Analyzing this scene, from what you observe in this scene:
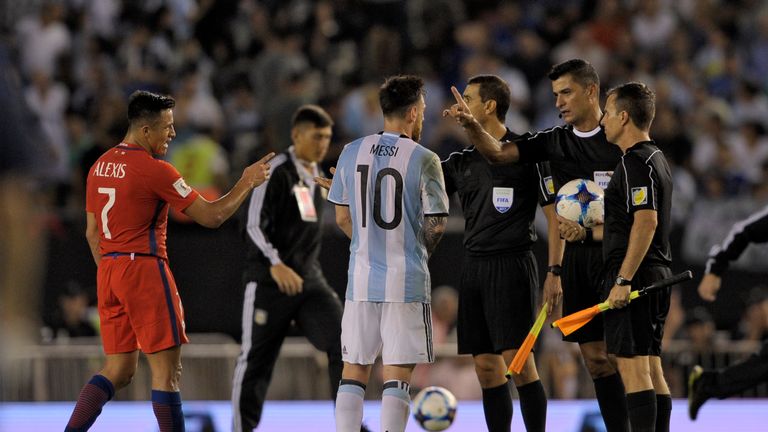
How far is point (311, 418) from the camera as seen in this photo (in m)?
10.2

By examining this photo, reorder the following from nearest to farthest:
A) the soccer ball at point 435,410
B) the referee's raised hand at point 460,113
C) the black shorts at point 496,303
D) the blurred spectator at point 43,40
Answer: the referee's raised hand at point 460,113 → the black shorts at point 496,303 → the soccer ball at point 435,410 → the blurred spectator at point 43,40

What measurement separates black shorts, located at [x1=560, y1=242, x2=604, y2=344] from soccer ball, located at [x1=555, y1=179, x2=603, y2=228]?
0.59ft

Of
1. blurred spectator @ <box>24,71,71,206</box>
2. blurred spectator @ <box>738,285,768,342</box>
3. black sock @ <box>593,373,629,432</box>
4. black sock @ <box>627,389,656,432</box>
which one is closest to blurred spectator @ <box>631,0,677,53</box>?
blurred spectator @ <box>738,285,768,342</box>

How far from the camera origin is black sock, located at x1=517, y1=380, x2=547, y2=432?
737 cm

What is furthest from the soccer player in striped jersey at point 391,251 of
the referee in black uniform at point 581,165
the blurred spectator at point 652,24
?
the blurred spectator at point 652,24

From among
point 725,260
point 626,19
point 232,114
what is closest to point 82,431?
point 725,260

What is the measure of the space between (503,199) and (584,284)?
72 cm

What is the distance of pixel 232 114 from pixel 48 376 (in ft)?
14.3

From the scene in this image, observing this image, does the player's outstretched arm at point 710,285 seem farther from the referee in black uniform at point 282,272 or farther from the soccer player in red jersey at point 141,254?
the soccer player in red jersey at point 141,254

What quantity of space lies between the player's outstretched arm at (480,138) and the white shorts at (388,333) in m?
0.97

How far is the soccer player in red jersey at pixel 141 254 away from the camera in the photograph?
22.9 ft

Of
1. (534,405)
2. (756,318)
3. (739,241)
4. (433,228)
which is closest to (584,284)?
(534,405)

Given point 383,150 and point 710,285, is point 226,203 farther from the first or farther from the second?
point 710,285

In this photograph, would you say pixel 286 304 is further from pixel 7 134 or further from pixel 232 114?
pixel 232 114
